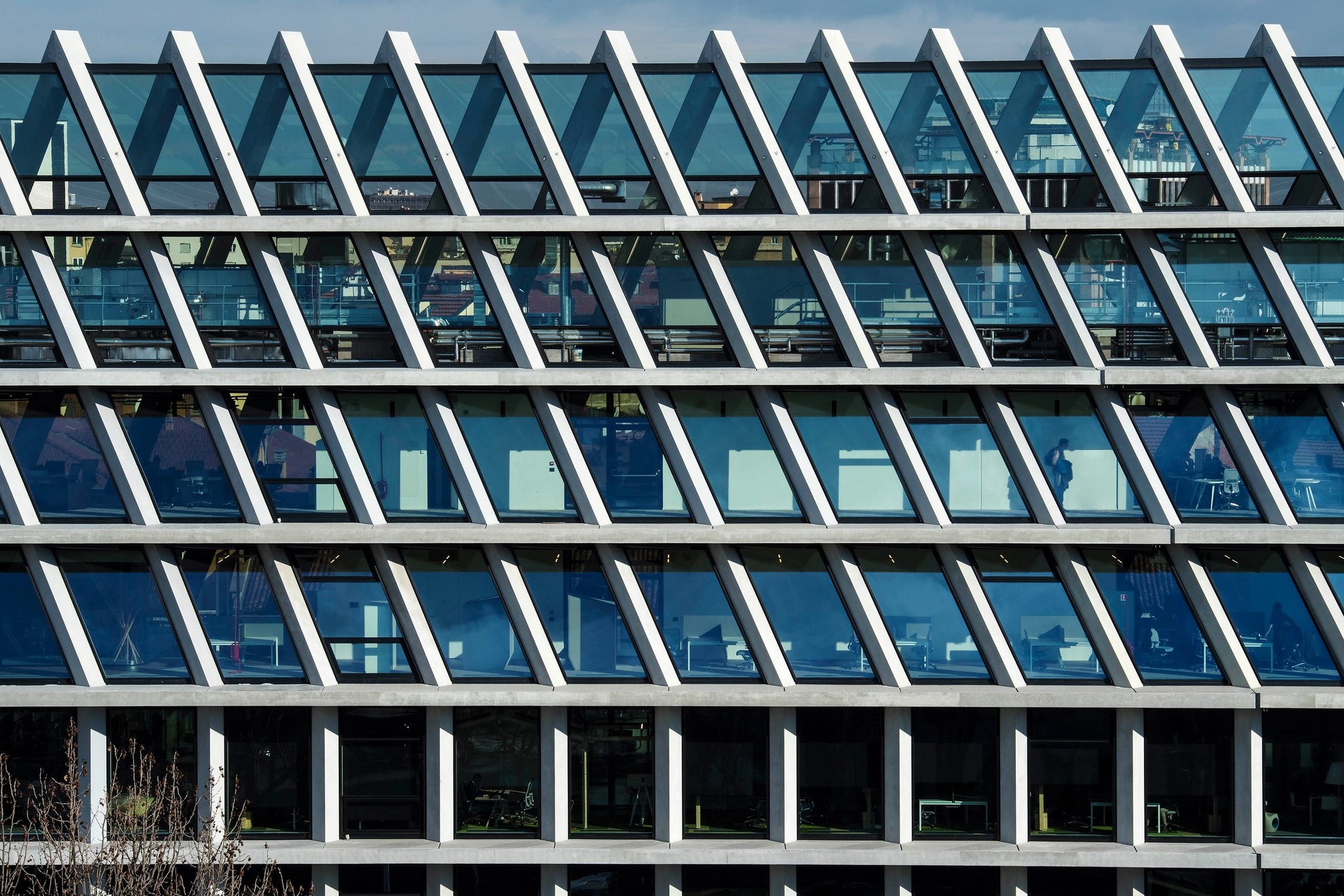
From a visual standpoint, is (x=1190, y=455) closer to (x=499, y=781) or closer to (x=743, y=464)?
(x=743, y=464)

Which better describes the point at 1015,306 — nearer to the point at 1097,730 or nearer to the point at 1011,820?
the point at 1097,730

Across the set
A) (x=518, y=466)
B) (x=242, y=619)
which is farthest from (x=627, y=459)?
(x=242, y=619)

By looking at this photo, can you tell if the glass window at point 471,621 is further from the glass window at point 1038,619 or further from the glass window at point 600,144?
the glass window at point 1038,619

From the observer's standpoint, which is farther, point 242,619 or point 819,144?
point 242,619

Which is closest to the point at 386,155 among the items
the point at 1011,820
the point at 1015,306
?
the point at 1015,306

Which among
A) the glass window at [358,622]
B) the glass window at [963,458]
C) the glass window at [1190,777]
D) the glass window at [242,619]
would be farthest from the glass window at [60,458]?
the glass window at [1190,777]

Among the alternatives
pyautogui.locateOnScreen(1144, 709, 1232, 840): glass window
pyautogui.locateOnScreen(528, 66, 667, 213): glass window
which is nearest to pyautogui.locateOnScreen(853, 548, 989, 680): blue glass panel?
pyautogui.locateOnScreen(1144, 709, 1232, 840): glass window

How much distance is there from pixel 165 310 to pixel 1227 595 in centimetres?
1947

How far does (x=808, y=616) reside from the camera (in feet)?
74.9

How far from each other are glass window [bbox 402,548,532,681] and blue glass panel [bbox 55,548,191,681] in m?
4.67

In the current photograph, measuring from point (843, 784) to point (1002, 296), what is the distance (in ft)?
30.4

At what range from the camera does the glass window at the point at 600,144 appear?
22109 mm

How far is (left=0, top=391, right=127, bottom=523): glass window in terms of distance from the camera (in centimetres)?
2245

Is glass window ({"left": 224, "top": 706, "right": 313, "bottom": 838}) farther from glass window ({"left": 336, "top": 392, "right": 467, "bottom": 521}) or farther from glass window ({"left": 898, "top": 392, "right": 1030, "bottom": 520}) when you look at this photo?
glass window ({"left": 898, "top": 392, "right": 1030, "bottom": 520})
